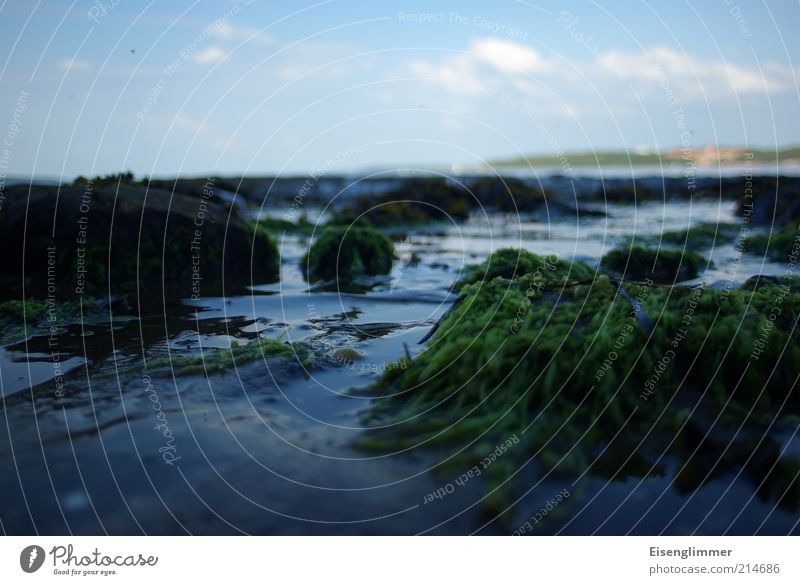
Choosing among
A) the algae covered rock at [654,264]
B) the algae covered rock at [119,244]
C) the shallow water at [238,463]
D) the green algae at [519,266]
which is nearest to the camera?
the shallow water at [238,463]

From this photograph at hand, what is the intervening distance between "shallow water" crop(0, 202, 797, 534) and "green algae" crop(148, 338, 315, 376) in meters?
0.05

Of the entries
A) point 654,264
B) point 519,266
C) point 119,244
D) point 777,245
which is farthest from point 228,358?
point 777,245

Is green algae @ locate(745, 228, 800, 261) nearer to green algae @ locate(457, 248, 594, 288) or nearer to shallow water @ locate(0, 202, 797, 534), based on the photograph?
green algae @ locate(457, 248, 594, 288)

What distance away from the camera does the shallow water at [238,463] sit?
6.27 ft

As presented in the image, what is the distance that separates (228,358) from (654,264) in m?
4.41

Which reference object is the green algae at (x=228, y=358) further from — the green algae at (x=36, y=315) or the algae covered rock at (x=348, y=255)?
the algae covered rock at (x=348, y=255)

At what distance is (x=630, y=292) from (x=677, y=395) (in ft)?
2.51

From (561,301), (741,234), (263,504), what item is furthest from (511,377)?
(741,234)

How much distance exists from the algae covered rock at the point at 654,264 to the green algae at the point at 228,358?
11.9 feet

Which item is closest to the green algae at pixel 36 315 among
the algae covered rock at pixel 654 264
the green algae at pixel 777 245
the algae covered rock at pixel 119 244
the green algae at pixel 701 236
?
the algae covered rock at pixel 119 244

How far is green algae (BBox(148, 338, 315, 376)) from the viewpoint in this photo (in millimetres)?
2883

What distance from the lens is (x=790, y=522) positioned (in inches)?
77.7

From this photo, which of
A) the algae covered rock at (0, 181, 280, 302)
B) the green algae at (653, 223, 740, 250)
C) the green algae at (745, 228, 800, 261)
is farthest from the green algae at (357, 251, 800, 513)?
the green algae at (653, 223, 740, 250)
